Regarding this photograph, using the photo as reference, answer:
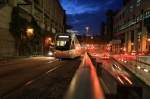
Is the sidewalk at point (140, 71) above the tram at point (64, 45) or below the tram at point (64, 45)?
below

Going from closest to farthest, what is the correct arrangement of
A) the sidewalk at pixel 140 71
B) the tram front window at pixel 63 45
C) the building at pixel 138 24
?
the sidewalk at pixel 140 71 → the tram front window at pixel 63 45 → the building at pixel 138 24

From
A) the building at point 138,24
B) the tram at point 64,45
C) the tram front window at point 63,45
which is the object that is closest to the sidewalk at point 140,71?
the tram at point 64,45

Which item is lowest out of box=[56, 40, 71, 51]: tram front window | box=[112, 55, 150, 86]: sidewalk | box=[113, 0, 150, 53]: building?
box=[112, 55, 150, 86]: sidewalk

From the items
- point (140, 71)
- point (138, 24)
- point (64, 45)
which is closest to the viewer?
point (140, 71)

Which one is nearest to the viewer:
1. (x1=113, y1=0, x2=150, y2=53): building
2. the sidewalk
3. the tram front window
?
the sidewalk

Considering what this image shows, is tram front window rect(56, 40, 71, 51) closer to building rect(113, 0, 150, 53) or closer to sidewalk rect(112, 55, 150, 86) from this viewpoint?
sidewalk rect(112, 55, 150, 86)

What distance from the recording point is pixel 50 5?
104 m

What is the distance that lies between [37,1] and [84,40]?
82.5m

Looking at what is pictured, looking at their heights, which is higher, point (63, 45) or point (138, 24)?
point (138, 24)

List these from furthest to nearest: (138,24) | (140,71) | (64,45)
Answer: (138,24)
(64,45)
(140,71)

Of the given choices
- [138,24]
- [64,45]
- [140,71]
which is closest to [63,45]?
[64,45]

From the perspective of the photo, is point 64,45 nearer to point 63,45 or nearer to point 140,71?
point 63,45

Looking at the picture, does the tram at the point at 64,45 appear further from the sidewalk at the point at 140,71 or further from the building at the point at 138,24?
the building at the point at 138,24

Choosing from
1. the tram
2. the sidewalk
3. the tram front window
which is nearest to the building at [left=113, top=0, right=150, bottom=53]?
the tram
